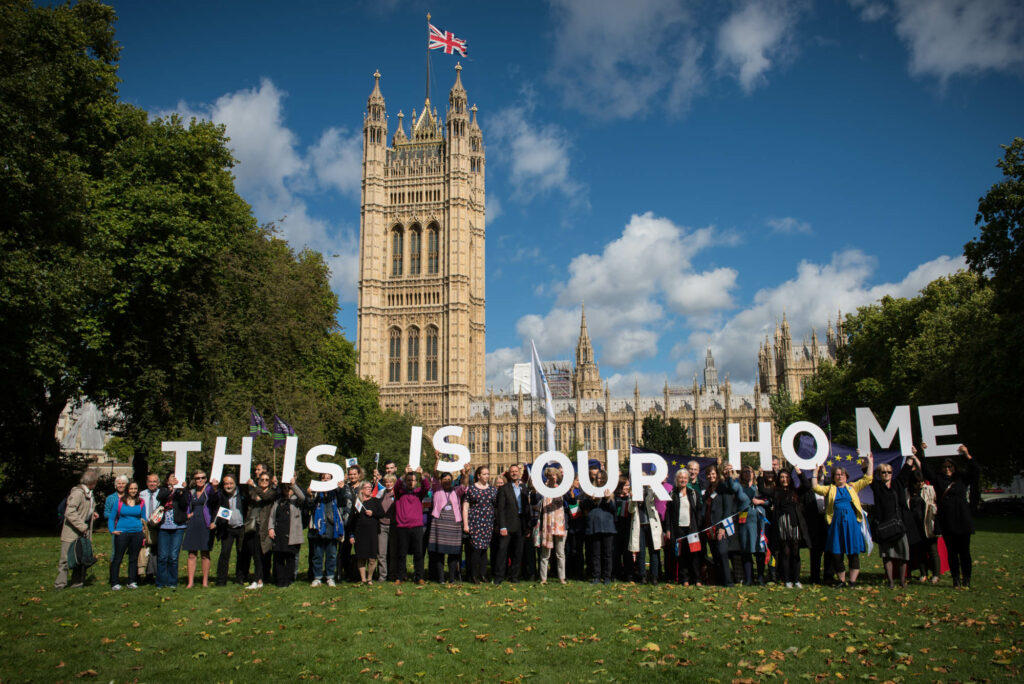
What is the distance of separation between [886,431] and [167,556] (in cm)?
1091

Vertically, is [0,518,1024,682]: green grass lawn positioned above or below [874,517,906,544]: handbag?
below

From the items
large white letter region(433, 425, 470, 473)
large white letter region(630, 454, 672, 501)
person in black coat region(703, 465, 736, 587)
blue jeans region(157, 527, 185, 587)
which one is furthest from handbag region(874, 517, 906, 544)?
blue jeans region(157, 527, 185, 587)

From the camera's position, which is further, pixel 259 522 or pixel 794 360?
pixel 794 360

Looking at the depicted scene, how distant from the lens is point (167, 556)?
1040 cm

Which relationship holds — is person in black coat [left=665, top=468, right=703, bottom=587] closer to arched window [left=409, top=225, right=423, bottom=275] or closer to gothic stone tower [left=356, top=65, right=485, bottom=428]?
gothic stone tower [left=356, top=65, right=485, bottom=428]

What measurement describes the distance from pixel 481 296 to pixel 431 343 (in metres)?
8.90

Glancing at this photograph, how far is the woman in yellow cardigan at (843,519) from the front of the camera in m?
9.70

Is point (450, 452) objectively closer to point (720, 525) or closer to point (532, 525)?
point (532, 525)

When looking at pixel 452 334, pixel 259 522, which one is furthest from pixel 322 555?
pixel 452 334

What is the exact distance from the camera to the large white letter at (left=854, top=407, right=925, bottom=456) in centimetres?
1056

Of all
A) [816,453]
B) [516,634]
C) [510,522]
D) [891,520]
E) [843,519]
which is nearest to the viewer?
[516,634]

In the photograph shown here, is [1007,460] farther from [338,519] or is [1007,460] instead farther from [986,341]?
[338,519]

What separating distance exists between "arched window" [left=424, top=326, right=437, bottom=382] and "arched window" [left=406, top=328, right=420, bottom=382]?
1.04 m

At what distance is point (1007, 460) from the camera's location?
28.7 m
